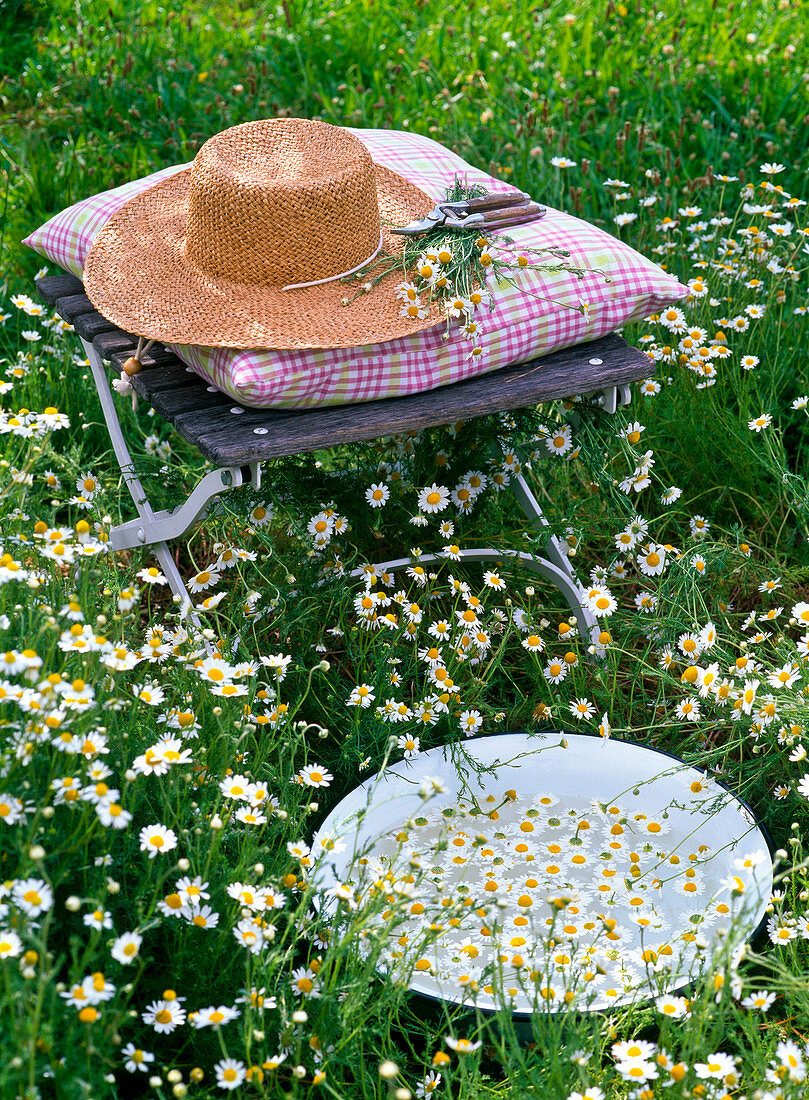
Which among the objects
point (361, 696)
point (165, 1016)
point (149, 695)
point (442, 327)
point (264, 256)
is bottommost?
point (361, 696)

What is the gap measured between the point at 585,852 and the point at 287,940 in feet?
1.91

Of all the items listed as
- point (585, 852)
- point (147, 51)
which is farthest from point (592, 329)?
point (147, 51)

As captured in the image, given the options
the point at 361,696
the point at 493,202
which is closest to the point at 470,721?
the point at 361,696

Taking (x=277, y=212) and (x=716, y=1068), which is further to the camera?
(x=277, y=212)

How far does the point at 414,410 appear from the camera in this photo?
222cm

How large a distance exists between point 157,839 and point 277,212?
122 cm

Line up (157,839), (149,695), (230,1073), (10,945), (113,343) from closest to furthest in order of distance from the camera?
(10,945) → (230,1073) → (157,839) → (149,695) → (113,343)

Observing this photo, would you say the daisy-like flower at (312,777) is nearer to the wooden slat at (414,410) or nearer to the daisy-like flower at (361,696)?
the daisy-like flower at (361,696)

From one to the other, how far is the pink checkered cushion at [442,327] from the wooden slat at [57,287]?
0.23 ft

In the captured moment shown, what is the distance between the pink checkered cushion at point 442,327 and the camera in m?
2.13

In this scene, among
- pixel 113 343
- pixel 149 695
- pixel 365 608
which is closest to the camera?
pixel 149 695

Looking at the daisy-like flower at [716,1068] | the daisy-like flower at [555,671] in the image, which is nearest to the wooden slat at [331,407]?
the daisy-like flower at [555,671]

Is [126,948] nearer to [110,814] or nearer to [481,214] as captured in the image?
[110,814]

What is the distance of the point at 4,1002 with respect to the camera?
1.29 m
